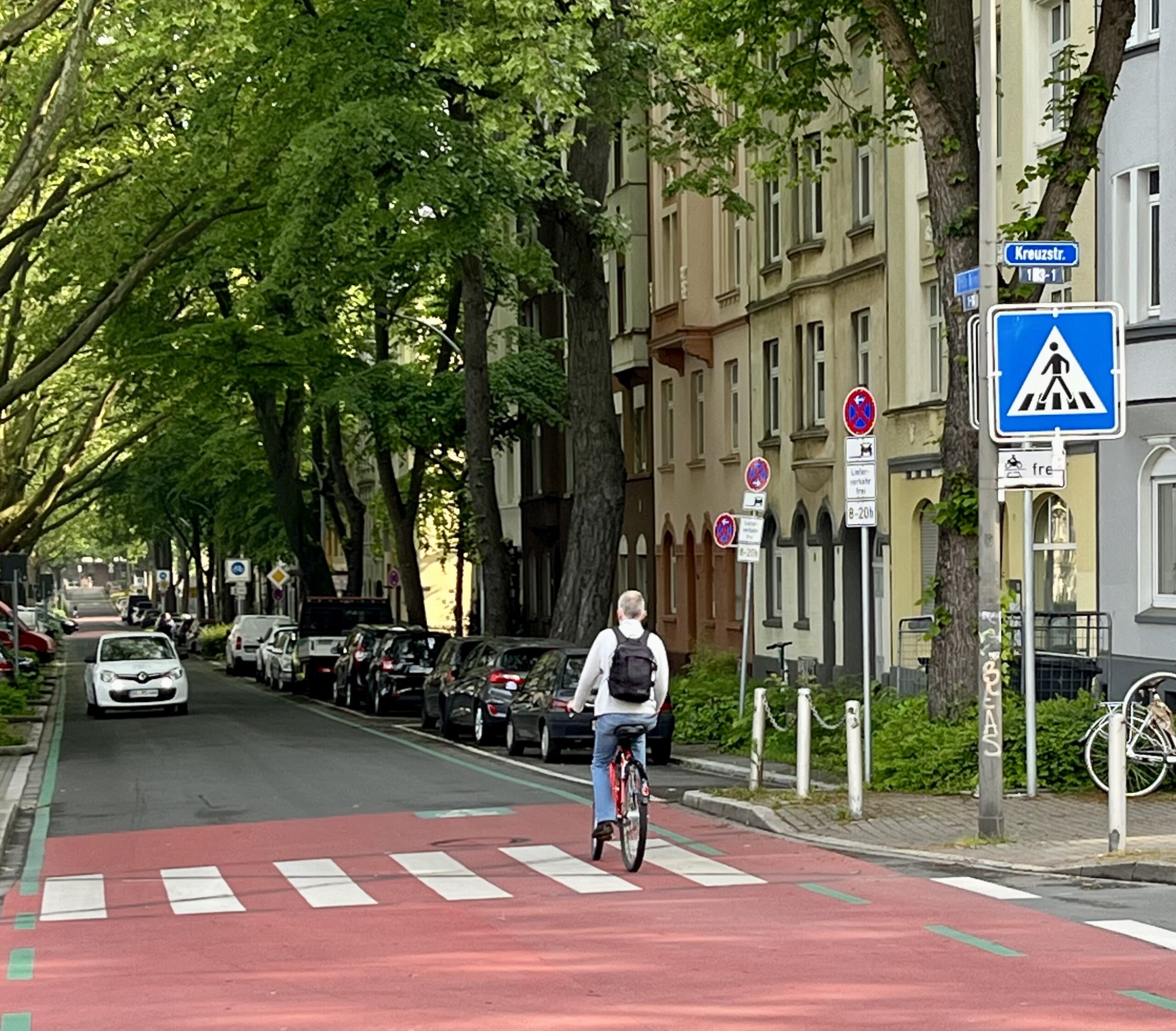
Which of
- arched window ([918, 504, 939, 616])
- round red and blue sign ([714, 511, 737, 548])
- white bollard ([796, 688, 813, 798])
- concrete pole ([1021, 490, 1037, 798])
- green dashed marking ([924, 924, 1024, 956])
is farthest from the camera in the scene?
arched window ([918, 504, 939, 616])

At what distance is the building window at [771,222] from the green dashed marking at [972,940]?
1224 inches

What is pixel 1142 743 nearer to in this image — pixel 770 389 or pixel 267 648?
pixel 770 389

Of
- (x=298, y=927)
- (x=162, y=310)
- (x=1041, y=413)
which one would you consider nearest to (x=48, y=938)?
(x=298, y=927)

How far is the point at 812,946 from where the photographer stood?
11.2 meters

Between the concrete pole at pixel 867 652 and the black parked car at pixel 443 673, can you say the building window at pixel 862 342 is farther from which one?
the concrete pole at pixel 867 652

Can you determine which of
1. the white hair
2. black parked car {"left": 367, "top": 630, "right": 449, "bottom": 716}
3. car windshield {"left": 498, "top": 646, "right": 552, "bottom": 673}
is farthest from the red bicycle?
black parked car {"left": 367, "top": 630, "right": 449, "bottom": 716}

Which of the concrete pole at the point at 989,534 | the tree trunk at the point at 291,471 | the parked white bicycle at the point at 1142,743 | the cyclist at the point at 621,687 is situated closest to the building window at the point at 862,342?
the tree trunk at the point at 291,471

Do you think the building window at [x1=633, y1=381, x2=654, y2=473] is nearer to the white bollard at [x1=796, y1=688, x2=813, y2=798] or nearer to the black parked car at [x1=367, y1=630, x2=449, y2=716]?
the black parked car at [x1=367, y1=630, x2=449, y2=716]

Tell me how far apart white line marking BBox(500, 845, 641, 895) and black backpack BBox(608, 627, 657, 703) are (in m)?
1.17

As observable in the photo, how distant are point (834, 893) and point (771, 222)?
98.9 feet

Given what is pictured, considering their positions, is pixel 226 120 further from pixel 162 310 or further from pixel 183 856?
pixel 183 856

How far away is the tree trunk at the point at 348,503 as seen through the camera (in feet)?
179

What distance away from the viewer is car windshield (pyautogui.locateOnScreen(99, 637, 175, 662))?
4169 cm

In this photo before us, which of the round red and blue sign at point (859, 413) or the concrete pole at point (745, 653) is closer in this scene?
the round red and blue sign at point (859, 413)
